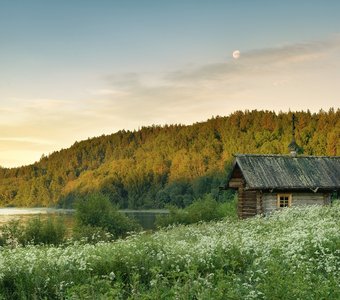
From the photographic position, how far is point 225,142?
193125 millimetres

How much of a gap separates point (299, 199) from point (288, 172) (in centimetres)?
201

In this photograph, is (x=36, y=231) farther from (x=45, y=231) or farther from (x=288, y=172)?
(x=288, y=172)

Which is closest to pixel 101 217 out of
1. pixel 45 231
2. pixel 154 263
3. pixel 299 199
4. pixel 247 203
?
pixel 45 231

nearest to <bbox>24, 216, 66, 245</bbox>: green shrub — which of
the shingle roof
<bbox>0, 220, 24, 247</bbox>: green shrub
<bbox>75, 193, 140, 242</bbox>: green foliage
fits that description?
<bbox>0, 220, 24, 247</bbox>: green shrub

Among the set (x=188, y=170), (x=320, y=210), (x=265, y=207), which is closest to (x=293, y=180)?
(x=265, y=207)

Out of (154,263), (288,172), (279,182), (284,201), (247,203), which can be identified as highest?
→ (288,172)

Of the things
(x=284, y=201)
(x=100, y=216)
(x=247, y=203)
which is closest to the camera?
(x=284, y=201)

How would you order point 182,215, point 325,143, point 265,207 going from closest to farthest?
point 265,207, point 182,215, point 325,143

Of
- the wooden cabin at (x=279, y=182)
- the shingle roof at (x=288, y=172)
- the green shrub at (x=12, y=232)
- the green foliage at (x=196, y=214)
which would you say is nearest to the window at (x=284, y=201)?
the wooden cabin at (x=279, y=182)

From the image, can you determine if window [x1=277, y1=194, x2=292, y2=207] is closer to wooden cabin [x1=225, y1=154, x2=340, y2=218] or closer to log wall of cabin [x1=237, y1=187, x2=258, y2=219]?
wooden cabin [x1=225, y1=154, x2=340, y2=218]

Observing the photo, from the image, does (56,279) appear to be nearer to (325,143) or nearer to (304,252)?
(304,252)

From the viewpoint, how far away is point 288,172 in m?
36.3

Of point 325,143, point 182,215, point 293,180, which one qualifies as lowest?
point 182,215

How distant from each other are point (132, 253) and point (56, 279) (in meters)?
2.40
